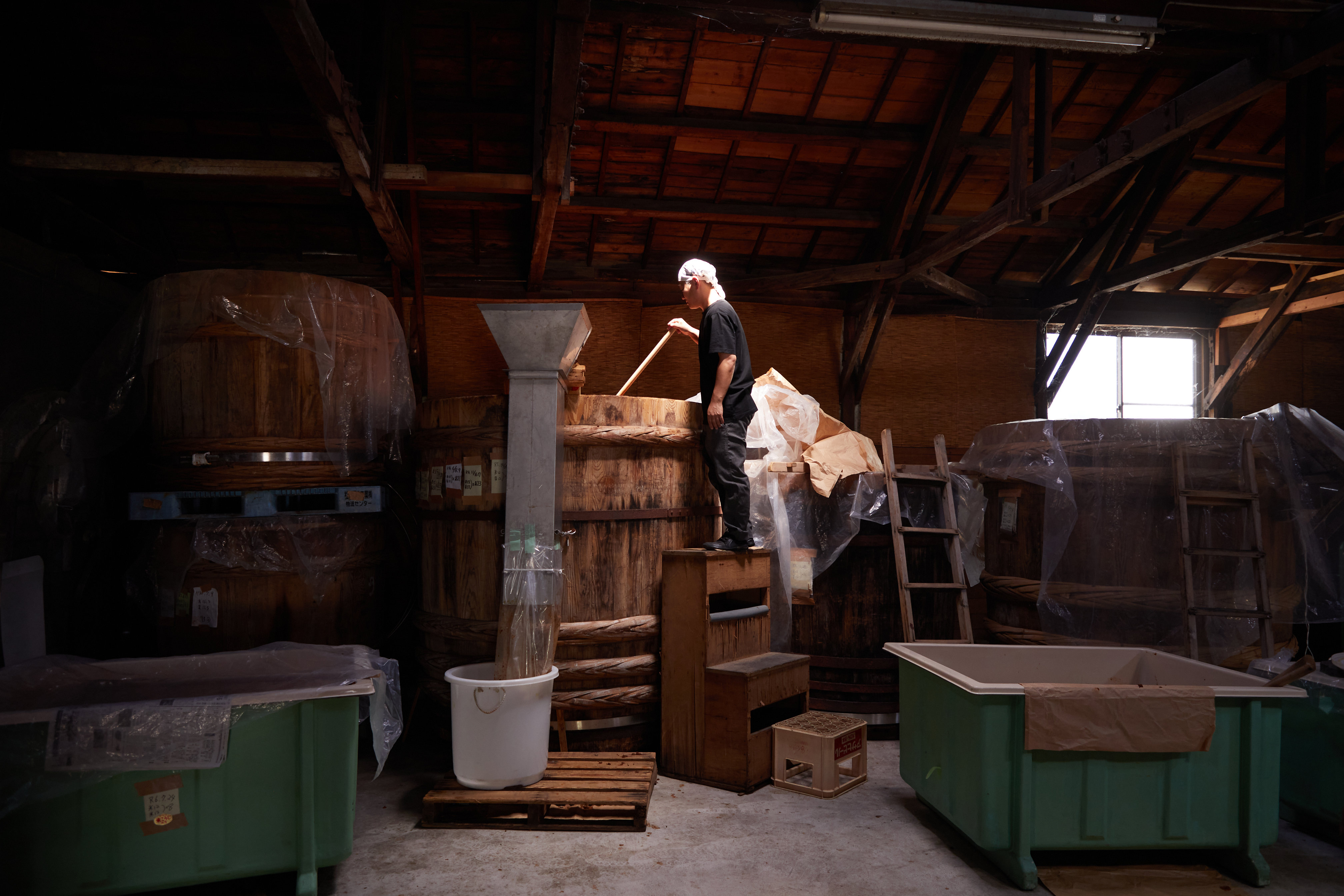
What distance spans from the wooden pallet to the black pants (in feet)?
4.61

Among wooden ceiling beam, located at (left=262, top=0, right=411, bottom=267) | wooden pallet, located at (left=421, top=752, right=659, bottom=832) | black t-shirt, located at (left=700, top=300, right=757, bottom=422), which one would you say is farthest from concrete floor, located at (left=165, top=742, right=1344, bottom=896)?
wooden ceiling beam, located at (left=262, top=0, right=411, bottom=267)

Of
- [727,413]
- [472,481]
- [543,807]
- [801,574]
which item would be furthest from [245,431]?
[801,574]

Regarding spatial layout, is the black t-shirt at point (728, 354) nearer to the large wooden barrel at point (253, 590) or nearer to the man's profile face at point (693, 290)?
the man's profile face at point (693, 290)

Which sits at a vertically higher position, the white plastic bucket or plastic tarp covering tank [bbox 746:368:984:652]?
plastic tarp covering tank [bbox 746:368:984:652]

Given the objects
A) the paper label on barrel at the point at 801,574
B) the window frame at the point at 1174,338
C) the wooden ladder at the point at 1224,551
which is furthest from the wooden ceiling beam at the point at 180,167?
the window frame at the point at 1174,338

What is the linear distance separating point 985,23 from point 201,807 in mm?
4091

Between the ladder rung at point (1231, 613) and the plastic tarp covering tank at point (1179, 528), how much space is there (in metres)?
0.05

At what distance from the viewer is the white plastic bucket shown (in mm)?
3293

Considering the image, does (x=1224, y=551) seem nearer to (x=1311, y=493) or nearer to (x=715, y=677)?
(x=1311, y=493)

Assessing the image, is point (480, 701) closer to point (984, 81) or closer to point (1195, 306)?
point (984, 81)

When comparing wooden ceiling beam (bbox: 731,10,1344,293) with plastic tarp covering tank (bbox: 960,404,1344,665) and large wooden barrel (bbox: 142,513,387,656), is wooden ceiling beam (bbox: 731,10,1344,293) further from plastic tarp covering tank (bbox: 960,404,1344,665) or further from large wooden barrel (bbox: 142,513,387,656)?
large wooden barrel (bbox: 142,513,387,656)

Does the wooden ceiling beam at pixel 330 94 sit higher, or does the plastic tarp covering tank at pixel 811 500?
the wooden ceiling beam at pixel 330 94

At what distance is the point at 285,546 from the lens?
369 cm

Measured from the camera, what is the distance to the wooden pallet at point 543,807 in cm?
322
